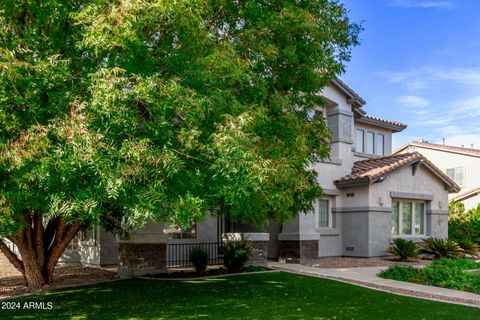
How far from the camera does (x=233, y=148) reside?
288 inches

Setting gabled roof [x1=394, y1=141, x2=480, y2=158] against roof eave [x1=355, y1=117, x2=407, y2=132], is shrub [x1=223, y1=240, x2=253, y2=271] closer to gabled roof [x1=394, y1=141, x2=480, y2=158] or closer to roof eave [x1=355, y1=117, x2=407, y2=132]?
roof eave [x1=355, y1=117, x2=407, y2=132]

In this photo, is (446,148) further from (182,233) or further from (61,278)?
(61,278)

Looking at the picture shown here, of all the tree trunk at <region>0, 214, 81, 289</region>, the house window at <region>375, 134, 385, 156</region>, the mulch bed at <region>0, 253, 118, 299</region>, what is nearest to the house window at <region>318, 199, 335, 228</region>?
the house window at <region>375, 134, 385, 156</region>

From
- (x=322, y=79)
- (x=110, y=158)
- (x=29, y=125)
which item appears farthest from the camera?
(x=322, y=79)

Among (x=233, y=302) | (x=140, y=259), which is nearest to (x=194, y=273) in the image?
(x=140, y=259)

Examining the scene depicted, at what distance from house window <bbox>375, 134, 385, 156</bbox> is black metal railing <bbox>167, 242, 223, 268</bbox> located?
1104 cm

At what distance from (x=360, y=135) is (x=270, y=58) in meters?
15.1

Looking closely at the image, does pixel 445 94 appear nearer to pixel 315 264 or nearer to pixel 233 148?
pixel 315 264

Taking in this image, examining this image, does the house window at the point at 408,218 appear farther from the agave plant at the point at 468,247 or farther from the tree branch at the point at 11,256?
the tree branch at the point at 11,256

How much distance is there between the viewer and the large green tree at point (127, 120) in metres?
7.03

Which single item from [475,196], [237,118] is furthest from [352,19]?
[475,196]

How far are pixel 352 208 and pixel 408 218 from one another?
3705 millimetres

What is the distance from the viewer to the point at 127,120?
23.8 ft

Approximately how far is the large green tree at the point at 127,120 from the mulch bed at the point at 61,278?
5.24 meters
